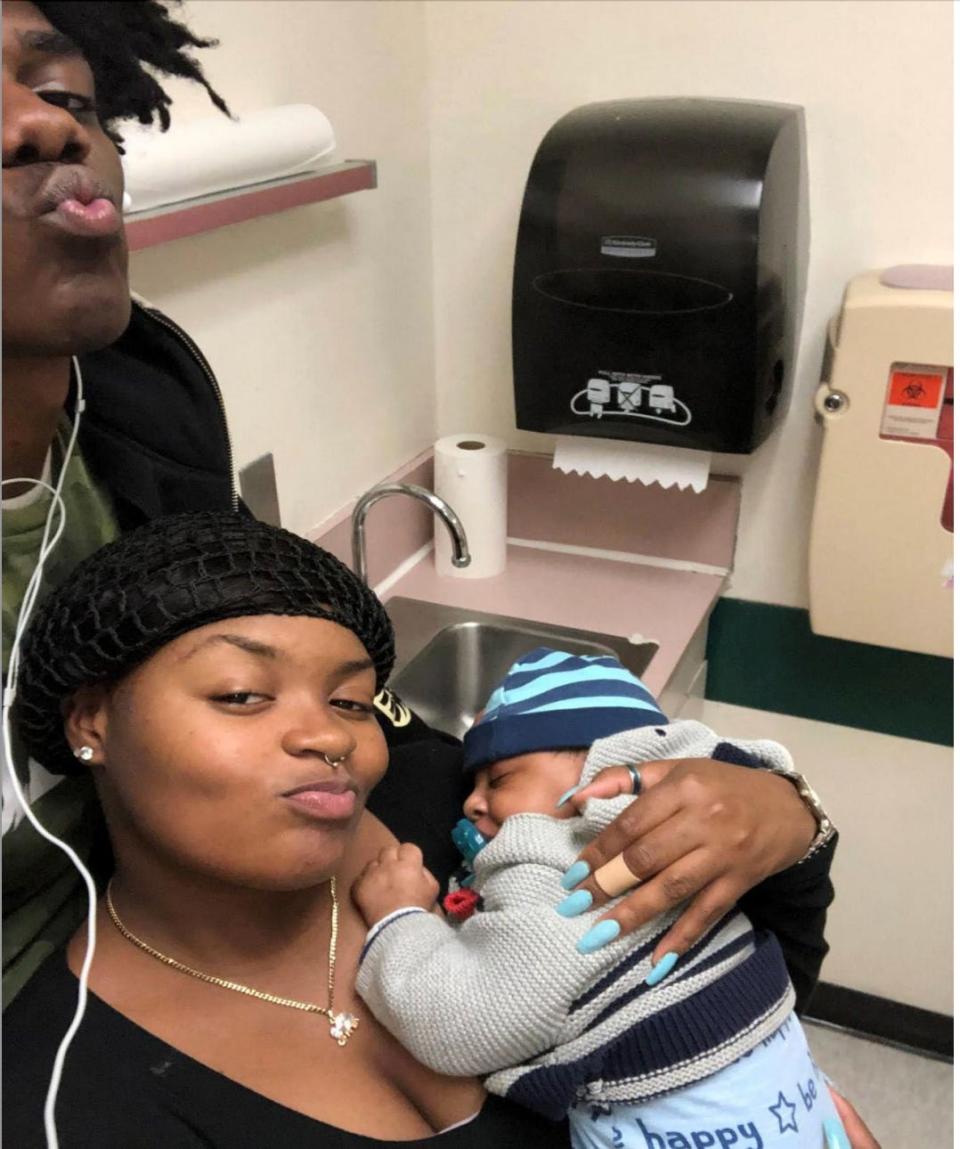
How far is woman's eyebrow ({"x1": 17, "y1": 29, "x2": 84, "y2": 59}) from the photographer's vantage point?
2.54 feet

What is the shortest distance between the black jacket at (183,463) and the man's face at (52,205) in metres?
0.22

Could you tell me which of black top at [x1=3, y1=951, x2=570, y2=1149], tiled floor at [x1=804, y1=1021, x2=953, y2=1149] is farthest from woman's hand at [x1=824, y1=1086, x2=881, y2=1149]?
tiled floor at [x1=804, y1=1021, x2=953, y2=1149]

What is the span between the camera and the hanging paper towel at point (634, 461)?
1.72 meters

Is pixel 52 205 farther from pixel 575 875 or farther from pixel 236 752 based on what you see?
pixel 575 875

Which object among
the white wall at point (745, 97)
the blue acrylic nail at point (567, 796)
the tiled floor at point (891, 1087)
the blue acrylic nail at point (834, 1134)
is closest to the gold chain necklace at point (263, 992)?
the blue acrylic nail at point (567, 796)

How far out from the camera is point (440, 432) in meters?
2.11

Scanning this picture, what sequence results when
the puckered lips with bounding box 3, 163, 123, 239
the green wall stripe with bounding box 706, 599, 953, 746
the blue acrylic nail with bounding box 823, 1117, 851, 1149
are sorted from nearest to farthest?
1. the puckered lips with bounding box 3, 163, 123, 239
2. the blue acrylic nail with bounding box 823, 1117, 851, 1149
3. the green wall stripe with bounding box 706, 599, 953, 746

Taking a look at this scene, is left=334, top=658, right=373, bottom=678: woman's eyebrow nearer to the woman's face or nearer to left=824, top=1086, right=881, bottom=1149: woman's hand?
the woman's face

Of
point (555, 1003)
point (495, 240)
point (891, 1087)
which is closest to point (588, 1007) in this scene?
point (555, 1003)

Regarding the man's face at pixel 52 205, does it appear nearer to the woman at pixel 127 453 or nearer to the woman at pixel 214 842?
the woman at pixel 127 453

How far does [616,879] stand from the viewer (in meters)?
0.90

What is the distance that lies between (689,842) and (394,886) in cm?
29

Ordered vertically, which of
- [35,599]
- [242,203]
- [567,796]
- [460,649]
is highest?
[242,203]

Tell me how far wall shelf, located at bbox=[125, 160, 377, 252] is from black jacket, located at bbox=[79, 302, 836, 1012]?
0.11m
